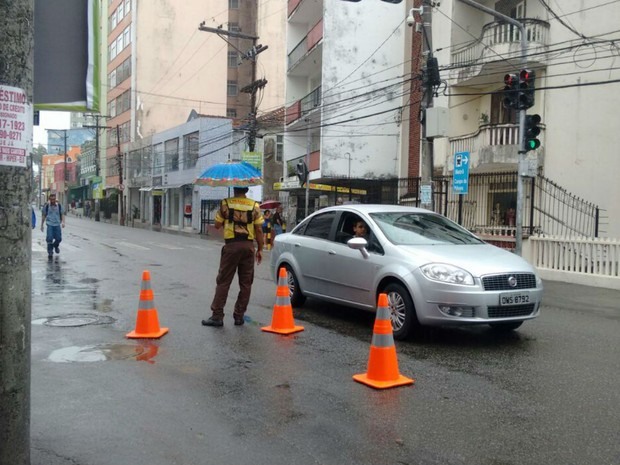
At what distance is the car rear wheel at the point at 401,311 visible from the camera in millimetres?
6754

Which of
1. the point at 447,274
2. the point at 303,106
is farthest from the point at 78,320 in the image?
the point at 303,106

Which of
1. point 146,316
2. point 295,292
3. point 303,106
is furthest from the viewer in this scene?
point 303,106

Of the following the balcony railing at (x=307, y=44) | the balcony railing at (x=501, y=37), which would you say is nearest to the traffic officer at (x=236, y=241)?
the balcony railing at (x=501, y=37)

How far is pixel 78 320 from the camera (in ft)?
26.2

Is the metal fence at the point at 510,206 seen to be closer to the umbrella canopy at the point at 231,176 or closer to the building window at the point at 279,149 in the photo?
the umbrella canopy at the point at 231,176

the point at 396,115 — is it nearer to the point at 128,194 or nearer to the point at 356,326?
the point at 356,326

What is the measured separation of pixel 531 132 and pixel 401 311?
815 cm

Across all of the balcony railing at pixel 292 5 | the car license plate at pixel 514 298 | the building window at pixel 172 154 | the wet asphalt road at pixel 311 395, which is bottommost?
the wet asphalt road at pixel 311 395

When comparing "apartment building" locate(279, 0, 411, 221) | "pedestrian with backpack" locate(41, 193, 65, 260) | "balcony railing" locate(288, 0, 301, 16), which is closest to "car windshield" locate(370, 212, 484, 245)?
"pedestrian with backpack" locate(41, 193, 65, 260)

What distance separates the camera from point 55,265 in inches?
581

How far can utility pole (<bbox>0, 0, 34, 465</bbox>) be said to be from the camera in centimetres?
300

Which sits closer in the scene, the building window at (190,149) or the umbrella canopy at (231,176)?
the umbrella canopy at (231,176)

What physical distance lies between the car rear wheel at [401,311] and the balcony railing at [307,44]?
71.0 ft

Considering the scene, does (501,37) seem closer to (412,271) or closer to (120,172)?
(412,271)
